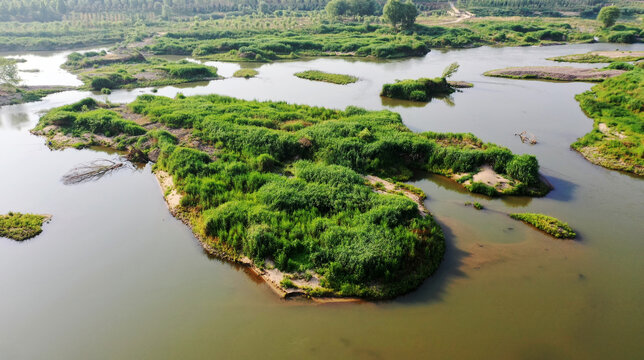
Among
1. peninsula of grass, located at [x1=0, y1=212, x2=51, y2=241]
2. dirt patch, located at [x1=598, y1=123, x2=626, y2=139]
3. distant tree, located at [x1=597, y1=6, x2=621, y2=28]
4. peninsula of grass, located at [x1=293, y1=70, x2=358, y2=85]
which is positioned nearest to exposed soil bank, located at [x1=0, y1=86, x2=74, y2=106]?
peninsula of grass, located at [x1=0, y1=212, x2=51, y2=241]

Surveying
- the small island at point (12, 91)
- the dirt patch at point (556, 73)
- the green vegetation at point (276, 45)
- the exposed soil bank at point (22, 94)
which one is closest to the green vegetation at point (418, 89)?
the dirt patch at point (556, 73)

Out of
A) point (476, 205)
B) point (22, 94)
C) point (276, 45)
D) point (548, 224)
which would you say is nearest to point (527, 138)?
point (476, 205)

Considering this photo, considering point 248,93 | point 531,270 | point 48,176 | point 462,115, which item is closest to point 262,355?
point 531,270

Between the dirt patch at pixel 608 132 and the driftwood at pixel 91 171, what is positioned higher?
the dirt patch at pixel 608 132

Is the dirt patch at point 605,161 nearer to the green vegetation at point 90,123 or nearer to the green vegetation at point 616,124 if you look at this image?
the green vegetation at point 616,124

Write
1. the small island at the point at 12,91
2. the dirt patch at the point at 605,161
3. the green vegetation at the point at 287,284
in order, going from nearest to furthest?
the green vegetation at the point at 287,284, the dirt patch at the point at 605,161, the small island at the point at 12,91

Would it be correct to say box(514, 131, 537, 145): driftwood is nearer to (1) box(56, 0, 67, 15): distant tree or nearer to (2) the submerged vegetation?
(2) the submerged vegetation
